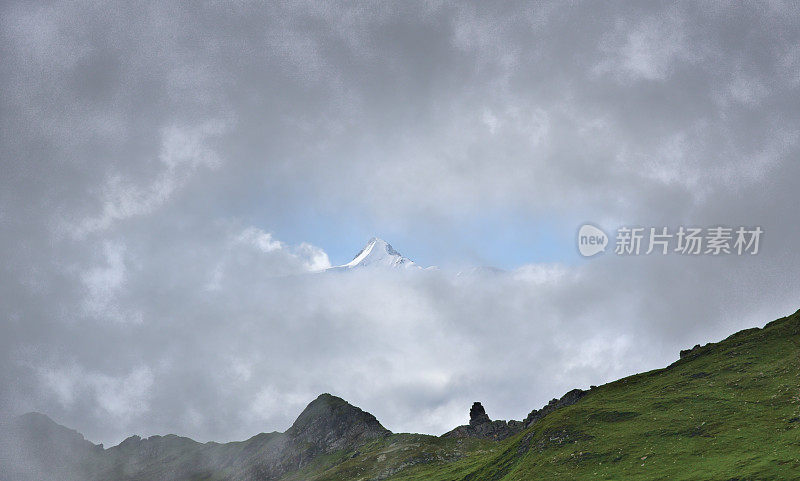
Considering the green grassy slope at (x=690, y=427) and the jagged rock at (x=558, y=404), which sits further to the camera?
the jagged rock at (x=558, y=404)

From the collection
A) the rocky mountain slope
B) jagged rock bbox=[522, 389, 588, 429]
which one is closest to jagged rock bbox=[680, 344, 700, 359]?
the rocky mountain slope

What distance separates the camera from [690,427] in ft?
331

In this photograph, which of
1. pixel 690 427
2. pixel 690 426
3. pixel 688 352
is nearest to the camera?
pixel 690 427

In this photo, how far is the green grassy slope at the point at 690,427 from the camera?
8212 cm

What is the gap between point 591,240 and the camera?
403 feet

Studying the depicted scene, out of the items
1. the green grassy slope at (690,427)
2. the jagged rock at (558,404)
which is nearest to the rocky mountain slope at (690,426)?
the green grassy slope at (690,427)

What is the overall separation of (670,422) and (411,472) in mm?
112522

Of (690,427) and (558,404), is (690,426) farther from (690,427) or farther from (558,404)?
(558,404)

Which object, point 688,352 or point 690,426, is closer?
point 690,426

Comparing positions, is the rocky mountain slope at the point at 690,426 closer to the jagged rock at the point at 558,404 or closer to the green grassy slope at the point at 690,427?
the green grassy slope at the point at 690,427

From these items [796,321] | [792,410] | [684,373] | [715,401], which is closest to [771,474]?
[792,410]

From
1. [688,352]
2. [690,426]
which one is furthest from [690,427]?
[688,352]

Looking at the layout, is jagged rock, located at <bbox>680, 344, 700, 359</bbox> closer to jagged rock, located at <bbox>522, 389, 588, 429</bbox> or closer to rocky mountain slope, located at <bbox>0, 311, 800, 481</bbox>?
rocky mountain slope, located at <bbox>0, 311, 800, 481</bbox>

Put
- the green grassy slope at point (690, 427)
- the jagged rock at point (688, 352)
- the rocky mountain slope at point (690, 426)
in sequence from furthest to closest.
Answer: the jagged rock at point (688, 352)
the rocky mountain slope at point (690, 426)
the green grassy slope at point (690, 427)
